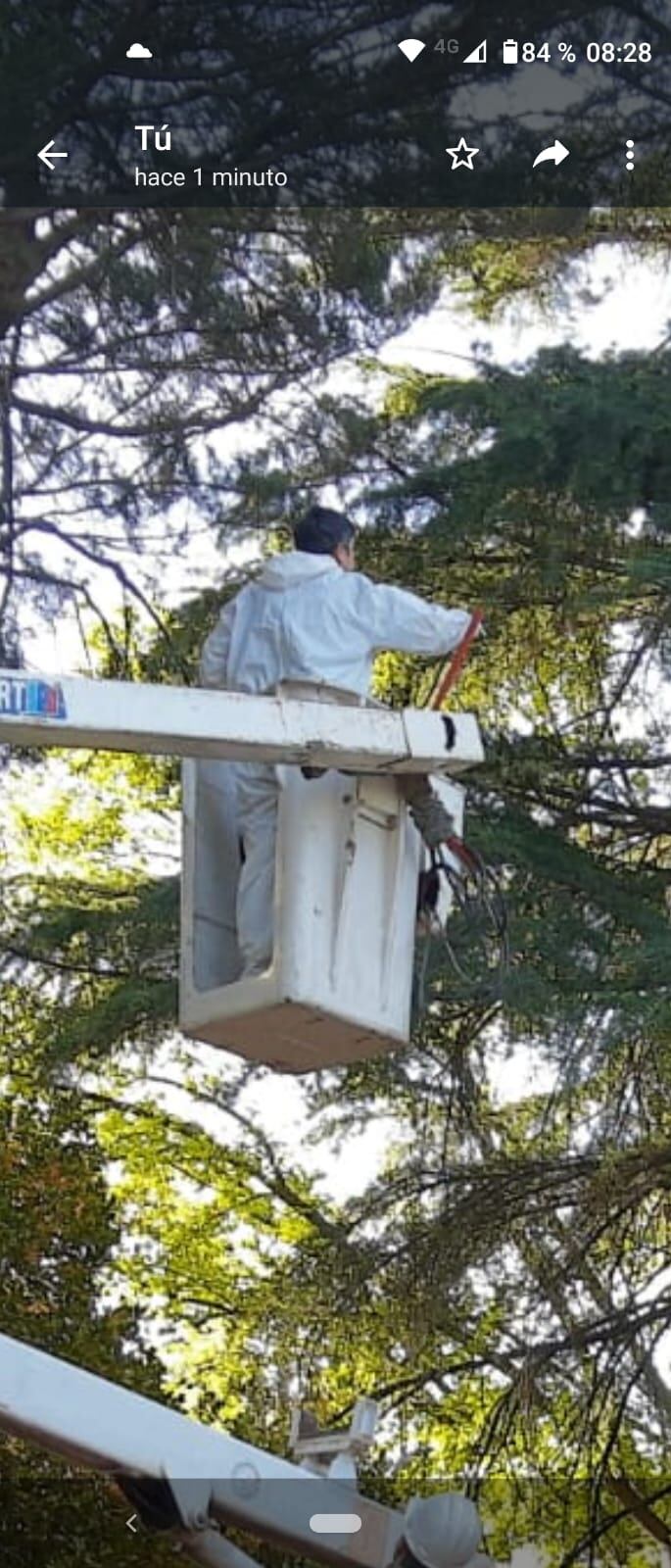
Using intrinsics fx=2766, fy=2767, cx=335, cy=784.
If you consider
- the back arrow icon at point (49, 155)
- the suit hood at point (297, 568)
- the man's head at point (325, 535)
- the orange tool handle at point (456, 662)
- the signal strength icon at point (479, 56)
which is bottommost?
the orange tool handle at point (456, 662)

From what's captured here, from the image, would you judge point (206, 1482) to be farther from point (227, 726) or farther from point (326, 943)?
point (227, 726)

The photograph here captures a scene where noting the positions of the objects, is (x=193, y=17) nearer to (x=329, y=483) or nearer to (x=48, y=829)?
(x=329, y=483)

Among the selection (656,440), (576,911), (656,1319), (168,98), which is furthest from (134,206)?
(656,1319)

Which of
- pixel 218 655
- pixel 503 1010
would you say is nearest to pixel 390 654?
pixel 503 1010

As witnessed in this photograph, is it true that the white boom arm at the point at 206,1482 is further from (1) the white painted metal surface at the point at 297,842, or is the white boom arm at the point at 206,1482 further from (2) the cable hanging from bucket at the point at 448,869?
(2) the cable hanging from bucket at the point at 448,869

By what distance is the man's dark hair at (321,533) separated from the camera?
13.0 ft

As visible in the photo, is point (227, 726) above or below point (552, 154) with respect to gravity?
below

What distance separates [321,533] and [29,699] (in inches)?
29.8

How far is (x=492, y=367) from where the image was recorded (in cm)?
786

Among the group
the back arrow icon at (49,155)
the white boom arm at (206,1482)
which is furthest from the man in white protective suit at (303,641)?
the back arrow icon at (49,155)

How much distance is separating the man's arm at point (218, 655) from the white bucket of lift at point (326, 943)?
0.14m

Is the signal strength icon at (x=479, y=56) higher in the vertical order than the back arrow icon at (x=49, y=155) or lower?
lower

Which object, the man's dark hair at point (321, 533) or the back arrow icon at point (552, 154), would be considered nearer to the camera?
the man's dark hair at point (321, 533)

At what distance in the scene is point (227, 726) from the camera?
11.4 feet
